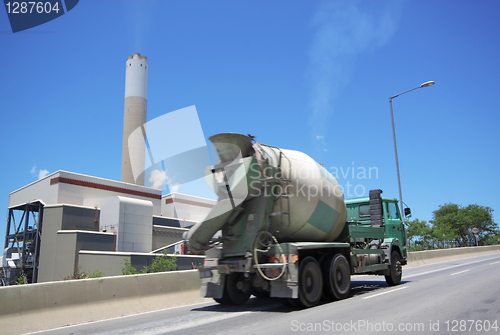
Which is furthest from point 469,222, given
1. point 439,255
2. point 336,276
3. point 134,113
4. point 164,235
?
point 336,276

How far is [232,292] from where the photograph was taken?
909cm

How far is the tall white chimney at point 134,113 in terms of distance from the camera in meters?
60.9

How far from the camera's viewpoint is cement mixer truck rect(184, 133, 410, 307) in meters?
8.23

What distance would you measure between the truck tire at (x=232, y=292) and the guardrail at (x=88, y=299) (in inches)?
52.8

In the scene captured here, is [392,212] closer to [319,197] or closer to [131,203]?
[319,197]

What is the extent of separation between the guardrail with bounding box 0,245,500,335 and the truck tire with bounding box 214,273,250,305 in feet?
4.40

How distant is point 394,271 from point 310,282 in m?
5.05

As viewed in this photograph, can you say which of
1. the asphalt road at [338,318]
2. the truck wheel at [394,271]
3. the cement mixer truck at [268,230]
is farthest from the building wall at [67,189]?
the truck wheel at [394,271]

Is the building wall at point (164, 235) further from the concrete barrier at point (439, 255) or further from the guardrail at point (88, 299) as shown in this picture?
the guardrail at point (88, 299)

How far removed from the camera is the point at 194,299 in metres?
10.1

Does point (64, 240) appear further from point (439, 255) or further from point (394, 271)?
point (439, 255)

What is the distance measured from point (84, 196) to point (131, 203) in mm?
5533

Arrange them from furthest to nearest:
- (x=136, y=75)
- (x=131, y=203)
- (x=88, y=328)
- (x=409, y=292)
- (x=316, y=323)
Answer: (x=136, y=75), (x=131, y=203), (x=409, y=292), (x=88, y=328), (x=316, y=323)

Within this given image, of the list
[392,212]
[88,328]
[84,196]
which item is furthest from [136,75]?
[88,328]
